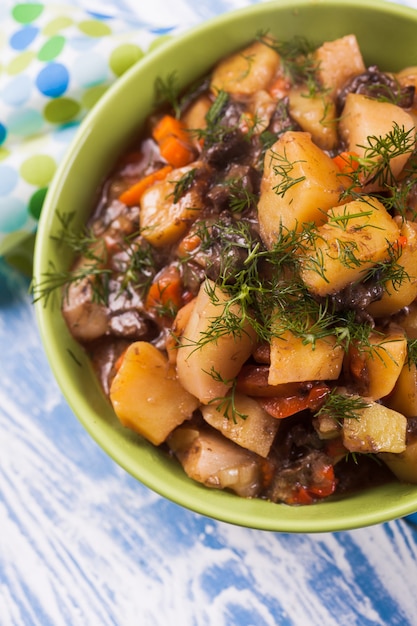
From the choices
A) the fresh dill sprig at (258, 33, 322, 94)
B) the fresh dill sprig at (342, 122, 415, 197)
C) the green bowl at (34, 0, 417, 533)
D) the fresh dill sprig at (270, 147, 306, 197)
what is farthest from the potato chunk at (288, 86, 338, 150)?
the green bowl at (34, 0, 417, 533)

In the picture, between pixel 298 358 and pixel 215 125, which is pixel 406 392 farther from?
pixel 215 125

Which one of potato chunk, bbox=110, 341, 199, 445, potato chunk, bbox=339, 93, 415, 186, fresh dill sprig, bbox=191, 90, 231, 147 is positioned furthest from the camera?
fresh dill sprig, bbox=191, 90, 231, 147

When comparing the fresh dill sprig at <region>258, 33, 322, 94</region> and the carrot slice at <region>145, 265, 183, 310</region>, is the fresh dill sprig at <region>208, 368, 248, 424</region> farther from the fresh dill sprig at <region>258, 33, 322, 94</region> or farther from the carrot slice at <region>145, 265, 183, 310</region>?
the fresh dill sprig at <region>258, 33, 322, 94</region>

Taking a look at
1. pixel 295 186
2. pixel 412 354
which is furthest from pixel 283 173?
pixel 412 354

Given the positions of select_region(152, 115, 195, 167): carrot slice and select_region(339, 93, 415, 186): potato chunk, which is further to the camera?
select_region(152, 115, 195, 167): carrot slice

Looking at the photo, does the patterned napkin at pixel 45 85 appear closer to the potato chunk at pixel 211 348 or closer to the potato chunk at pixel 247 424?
the potato chunk at pixel 211 348

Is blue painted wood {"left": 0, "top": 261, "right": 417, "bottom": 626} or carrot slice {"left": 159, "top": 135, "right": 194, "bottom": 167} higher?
carrot slice {"left": 159, "top": 135, "right": 194, "bottom": 167}

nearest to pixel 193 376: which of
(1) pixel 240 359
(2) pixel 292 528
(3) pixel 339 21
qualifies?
(1) pixel 240 359
